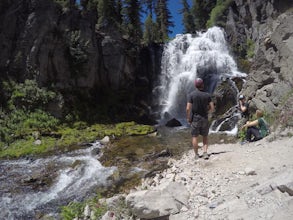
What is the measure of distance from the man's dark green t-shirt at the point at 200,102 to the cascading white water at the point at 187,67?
65.3 ft

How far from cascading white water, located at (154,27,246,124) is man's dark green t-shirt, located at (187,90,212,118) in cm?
1990

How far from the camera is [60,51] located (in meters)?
27.4

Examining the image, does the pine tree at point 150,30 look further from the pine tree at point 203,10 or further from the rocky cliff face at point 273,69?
the rocky cliff face at point 273,69

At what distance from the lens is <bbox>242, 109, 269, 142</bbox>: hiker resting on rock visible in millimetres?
10758

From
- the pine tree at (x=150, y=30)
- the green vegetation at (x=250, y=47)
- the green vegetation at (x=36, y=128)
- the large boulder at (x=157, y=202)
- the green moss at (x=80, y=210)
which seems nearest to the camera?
the large boulder at (x=157, y=202)

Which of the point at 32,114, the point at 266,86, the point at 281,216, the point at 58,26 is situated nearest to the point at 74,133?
the point at 32,114

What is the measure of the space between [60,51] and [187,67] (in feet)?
42.7

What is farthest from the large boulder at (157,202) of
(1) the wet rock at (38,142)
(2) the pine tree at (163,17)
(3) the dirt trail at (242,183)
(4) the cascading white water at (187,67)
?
(2) the pine tree at (163,17)

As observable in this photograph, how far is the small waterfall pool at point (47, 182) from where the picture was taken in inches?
402

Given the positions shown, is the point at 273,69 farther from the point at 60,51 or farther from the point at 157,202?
the point at 60,51

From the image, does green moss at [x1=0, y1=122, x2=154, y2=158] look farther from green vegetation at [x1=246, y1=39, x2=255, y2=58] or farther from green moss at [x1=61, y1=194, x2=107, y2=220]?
green vegetation at [x1=246, y1=39, x2=255, y2=58]

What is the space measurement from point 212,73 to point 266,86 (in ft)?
52.5

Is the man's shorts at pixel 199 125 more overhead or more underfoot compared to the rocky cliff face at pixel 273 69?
more underfoot

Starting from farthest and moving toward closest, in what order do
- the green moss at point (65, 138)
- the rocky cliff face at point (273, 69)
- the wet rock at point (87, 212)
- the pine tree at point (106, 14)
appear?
the pine tree at point (106, 14) → the green moss at point (65, 138) → the rocky cliff face at point (273, 69) → the wet rock at point (87, 212)
